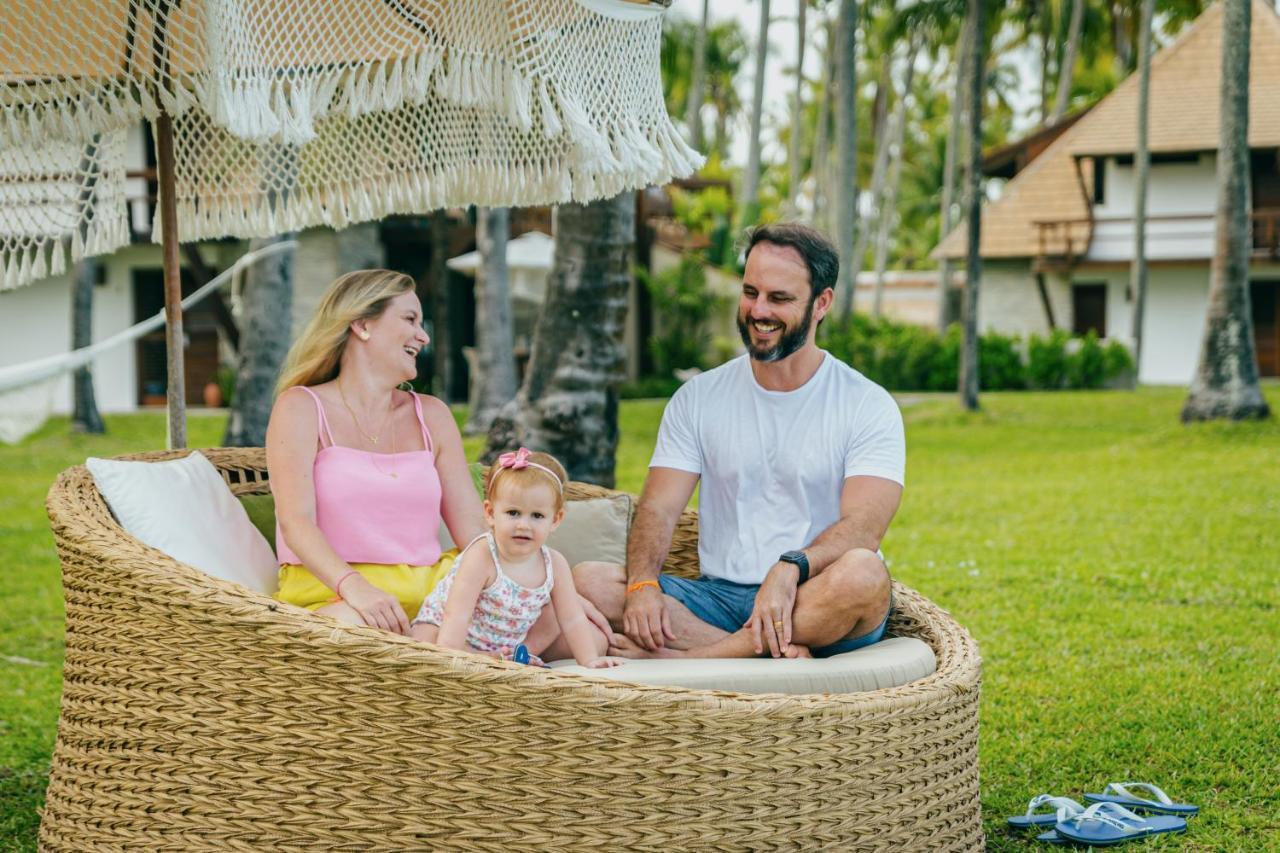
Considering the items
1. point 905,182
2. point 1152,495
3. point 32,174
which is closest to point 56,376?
point 32,174

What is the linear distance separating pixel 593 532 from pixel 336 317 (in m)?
1.02

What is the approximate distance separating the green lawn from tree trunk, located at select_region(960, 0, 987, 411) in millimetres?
2590

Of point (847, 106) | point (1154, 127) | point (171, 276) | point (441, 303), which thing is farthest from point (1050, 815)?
point (1154, 127)

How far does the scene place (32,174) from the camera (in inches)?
151

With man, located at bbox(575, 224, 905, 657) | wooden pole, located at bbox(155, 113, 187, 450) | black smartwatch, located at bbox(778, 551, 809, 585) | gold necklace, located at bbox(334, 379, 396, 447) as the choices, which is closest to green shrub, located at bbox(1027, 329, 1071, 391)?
man, located at bbox(575, 224, 905, 657)

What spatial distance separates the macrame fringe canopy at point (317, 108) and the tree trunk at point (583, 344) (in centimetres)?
290

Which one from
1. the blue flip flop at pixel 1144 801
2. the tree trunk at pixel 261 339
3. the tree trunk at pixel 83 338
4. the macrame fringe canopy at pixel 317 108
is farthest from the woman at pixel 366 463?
the tree trunk at pixel 83 338

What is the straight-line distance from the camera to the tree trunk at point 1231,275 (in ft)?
41.3

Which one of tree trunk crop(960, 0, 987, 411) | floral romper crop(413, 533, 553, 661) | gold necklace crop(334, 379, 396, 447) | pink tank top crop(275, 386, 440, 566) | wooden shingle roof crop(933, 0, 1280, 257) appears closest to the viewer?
floral romper crop(413, 533, 553, 661)

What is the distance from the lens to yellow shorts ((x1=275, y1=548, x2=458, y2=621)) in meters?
3.52

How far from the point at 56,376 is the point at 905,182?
4292 cm

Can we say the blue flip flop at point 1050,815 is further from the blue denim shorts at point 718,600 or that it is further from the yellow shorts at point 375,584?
the yellow shorts at point 375,584

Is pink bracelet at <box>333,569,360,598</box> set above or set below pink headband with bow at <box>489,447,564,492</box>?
below

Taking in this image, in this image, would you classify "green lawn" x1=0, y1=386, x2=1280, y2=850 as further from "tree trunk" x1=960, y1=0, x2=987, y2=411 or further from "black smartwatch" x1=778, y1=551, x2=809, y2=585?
"tree trunk" x1=960, y1=0, x2=987, y2=411
